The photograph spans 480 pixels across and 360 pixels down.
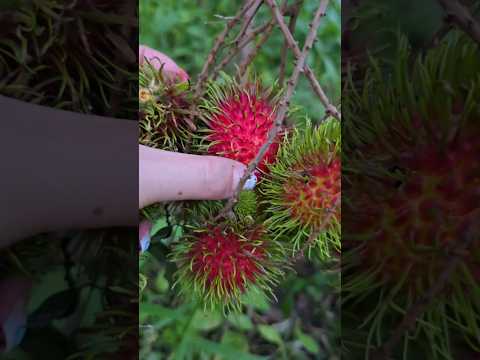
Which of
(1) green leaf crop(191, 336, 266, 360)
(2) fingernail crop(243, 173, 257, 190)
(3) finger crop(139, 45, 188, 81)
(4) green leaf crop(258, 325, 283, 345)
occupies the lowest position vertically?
(1) green leaf crop(191, 336, 266, 360)

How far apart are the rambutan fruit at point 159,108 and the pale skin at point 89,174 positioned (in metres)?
0.02

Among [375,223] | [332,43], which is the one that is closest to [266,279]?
[375,223]

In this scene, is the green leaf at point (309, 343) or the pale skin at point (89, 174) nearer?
the pale skin at point (89, 174)

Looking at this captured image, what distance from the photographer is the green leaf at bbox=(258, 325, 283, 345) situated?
1.08 m

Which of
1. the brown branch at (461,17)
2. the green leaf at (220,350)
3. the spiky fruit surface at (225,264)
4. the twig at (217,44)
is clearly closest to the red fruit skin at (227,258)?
the spiky fruit surface at (225,264)

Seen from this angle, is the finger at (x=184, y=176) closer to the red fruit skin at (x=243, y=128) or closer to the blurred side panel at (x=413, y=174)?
the red fruit skin at (x=243, y=128)

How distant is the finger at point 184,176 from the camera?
1010 mm

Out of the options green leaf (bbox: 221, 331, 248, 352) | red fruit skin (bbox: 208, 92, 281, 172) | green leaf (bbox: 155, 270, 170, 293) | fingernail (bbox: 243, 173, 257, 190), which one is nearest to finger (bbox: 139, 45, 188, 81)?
red fruit skin (bbox: 208, 92, 281, 172)

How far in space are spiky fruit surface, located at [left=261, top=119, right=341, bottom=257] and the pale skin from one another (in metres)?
0.08

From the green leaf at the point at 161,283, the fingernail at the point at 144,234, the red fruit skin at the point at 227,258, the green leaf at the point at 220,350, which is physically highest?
the fingernail at the point at 144,234

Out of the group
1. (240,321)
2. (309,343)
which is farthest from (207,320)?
(309,343)

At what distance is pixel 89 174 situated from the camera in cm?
101

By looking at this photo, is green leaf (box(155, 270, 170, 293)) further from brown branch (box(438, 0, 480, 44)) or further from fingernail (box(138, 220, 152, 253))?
brown branch (box(438, 0, 480, 44))

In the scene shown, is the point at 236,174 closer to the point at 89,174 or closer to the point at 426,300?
the point at 89,174
